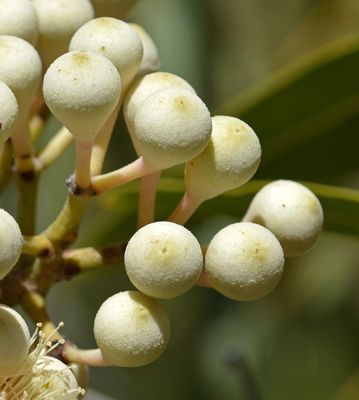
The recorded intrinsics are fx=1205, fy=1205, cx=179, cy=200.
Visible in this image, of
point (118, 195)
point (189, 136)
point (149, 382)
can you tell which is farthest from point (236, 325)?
point (189, 136)

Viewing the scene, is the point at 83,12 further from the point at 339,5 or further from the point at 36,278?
the point at 339,5

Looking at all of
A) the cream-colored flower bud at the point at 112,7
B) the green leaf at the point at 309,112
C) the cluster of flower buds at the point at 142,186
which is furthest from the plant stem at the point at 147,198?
the green leaf at the point at 309,112

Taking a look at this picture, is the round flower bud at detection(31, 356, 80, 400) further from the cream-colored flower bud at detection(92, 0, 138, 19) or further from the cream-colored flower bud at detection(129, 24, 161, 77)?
the cream-colored flower bud at detection(92, 0, 138, 19)

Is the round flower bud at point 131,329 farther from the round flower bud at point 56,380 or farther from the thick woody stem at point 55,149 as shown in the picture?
the thick woody stem at point 55,149

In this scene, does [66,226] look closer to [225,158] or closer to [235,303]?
[225,158]

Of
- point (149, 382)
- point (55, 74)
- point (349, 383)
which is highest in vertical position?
point (55, 74)

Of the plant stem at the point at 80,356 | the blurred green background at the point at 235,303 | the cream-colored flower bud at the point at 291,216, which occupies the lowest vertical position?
the blurred green background at the point at 235,303
